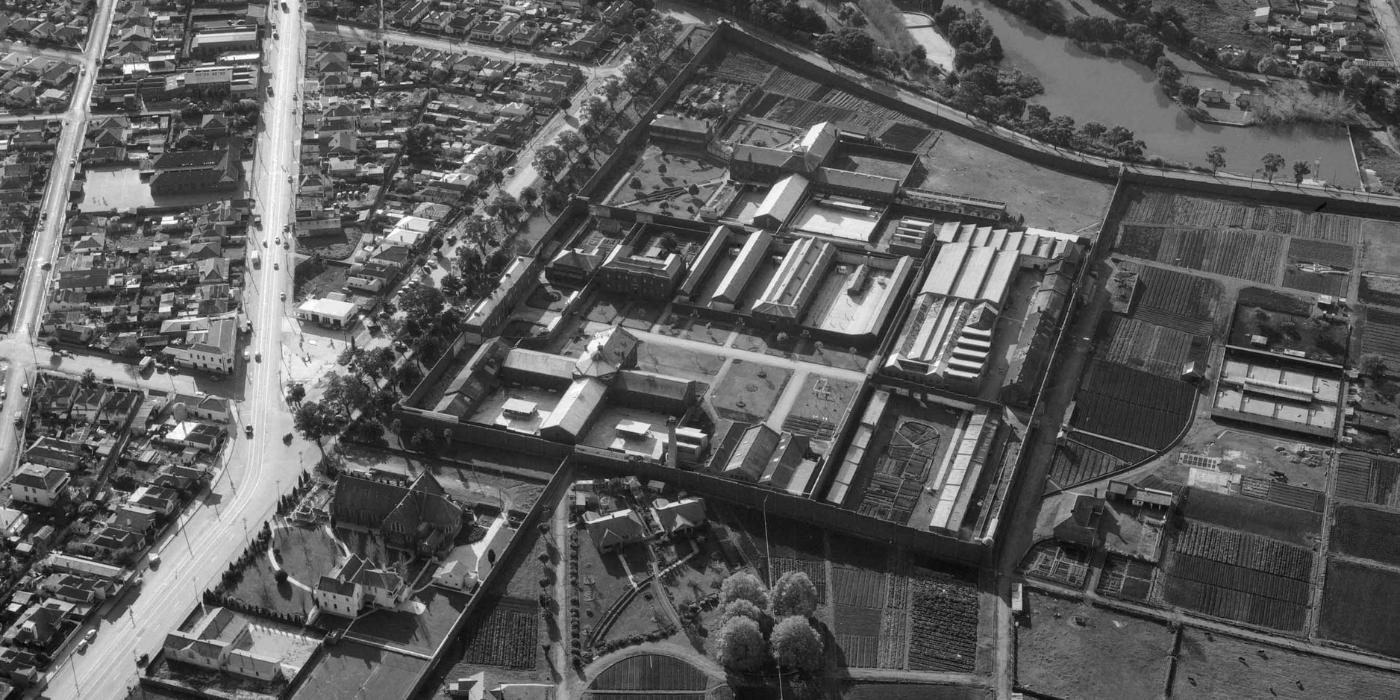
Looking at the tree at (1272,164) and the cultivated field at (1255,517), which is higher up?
the tree at (1272,164)

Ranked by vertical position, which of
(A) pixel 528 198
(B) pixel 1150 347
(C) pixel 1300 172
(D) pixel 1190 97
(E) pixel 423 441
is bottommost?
(E) pixel 423 441

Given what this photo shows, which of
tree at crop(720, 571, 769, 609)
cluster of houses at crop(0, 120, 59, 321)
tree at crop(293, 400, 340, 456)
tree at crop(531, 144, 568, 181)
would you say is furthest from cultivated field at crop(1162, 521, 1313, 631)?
cluster of houses at crop(0, 120, 59, 321)

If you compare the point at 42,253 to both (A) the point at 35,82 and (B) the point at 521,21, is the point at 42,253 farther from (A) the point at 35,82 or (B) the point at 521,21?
(B) the point at 521,21

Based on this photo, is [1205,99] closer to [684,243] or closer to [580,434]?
[684,243]

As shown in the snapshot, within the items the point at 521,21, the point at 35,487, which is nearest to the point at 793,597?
the point at 35,487

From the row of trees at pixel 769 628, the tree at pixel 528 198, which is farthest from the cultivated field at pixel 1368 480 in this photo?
the tree at pixel 528 198

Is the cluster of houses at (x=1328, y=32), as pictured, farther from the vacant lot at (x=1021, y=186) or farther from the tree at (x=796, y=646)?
the tree at (x=796, y=646)

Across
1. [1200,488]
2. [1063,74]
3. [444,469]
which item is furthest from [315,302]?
[1063,74]

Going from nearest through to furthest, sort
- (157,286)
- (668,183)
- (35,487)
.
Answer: (35,487), (157,286), (668,183)
